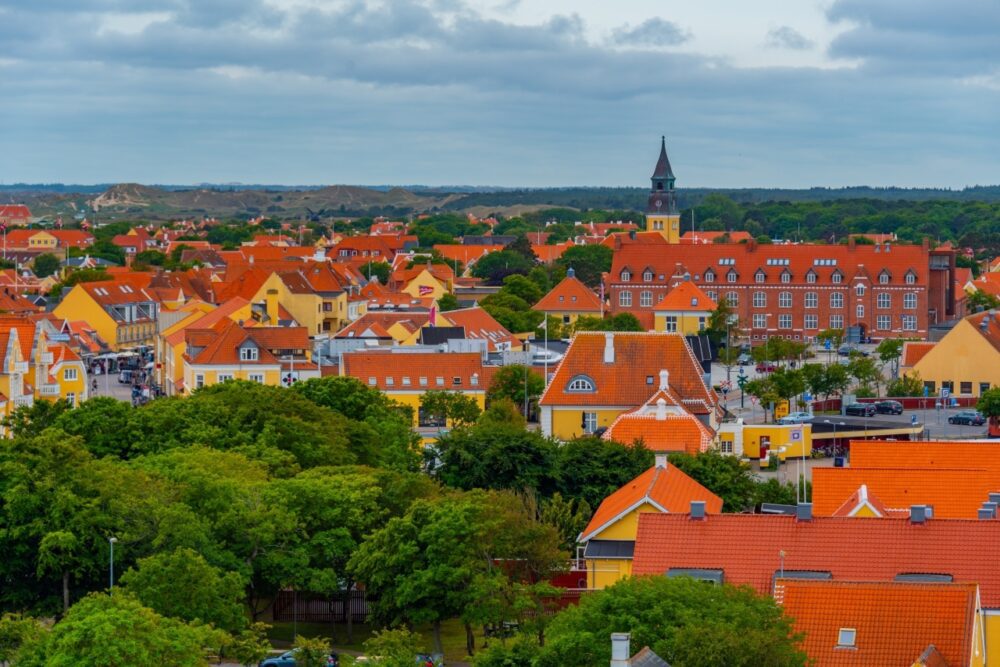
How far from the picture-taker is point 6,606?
42.9 meters

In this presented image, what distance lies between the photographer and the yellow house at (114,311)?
116938 mm

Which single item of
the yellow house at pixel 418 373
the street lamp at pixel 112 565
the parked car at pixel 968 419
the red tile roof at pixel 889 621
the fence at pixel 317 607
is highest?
the red tile roof at pixel 889 621

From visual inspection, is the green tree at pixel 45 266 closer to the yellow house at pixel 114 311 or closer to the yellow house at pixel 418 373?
the yellow house at pixel 114 311

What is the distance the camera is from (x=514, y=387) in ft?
273

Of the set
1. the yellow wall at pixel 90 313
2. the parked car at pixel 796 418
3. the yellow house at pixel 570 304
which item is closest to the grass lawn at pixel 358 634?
the parked car at pixel 796 418

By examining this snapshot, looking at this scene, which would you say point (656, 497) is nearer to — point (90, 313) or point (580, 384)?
point (580, 384)

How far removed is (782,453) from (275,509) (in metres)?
30.8

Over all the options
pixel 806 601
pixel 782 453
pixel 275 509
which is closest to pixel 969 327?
pixel 782 453

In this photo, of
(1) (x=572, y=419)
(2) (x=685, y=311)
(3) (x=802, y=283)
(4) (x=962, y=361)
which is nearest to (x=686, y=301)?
(2) (x=685, y=311)

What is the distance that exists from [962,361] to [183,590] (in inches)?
2401

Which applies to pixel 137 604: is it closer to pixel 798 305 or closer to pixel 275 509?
pixel 275 509

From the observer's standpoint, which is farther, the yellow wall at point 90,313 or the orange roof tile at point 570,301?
the orange roof tile at point 570,301

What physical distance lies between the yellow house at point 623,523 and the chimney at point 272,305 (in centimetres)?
6058

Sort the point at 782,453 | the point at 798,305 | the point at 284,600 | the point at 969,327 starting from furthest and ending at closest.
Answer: the point at 798,305 < the point at 969,327 < the point at 782,453 < the point at 284,600
